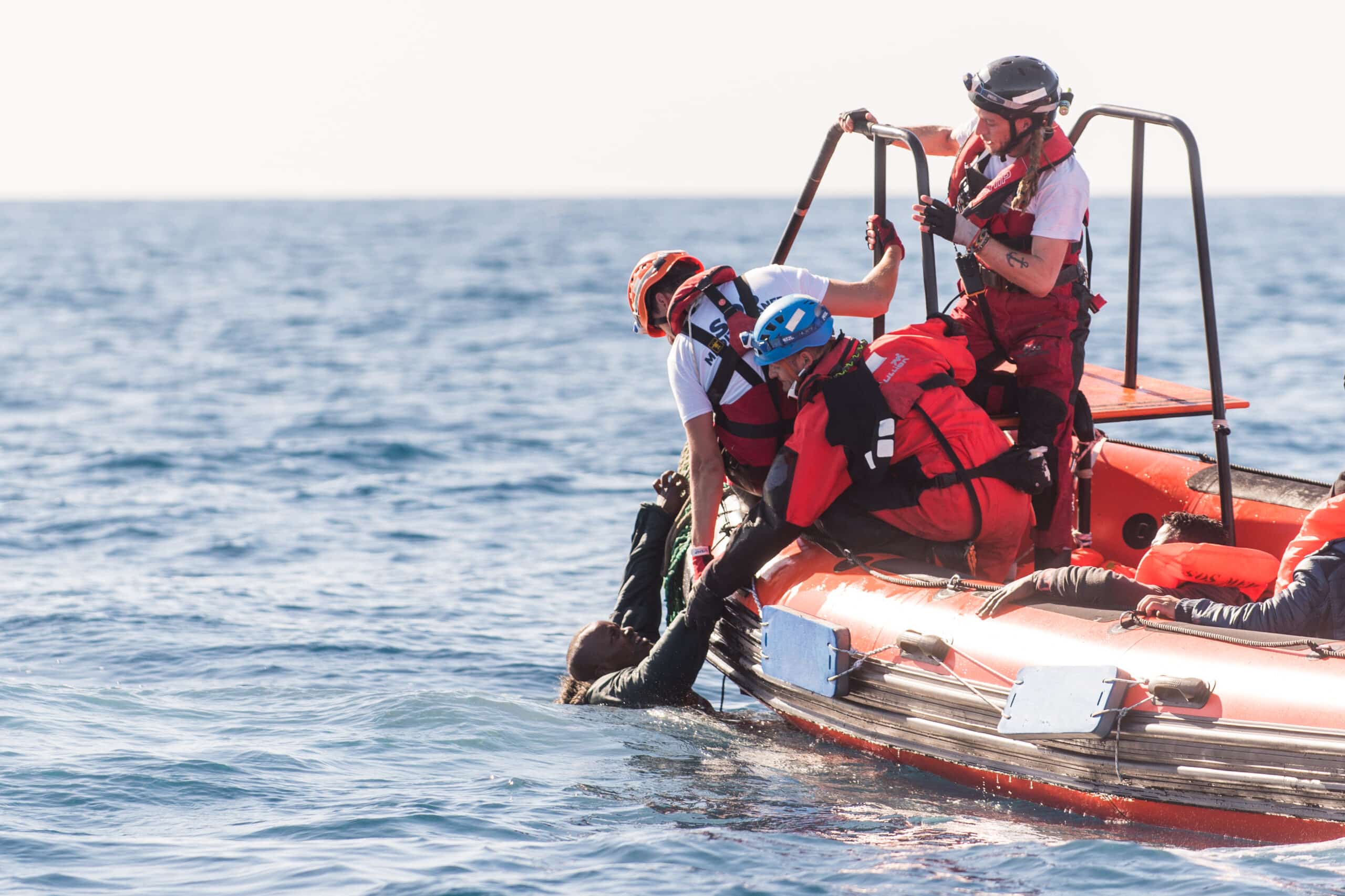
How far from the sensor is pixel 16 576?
921 centimetres

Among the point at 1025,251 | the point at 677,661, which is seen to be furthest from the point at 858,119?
the point at 677,661

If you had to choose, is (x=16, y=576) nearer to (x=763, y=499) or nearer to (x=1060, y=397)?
(x=763, y=499)

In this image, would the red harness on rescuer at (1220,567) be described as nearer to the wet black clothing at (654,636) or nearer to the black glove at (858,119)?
the wet black clothing at (654,636)

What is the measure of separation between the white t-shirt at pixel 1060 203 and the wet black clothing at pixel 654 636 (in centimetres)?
175

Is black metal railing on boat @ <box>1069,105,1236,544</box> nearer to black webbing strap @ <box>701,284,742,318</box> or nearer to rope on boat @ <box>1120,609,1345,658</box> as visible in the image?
rope on boat @ <box>1120,609,1345,658</box>

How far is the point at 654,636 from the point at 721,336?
1.65 meters

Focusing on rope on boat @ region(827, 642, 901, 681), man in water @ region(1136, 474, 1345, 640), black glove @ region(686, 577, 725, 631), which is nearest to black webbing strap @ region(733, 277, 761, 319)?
black glove @ region(686, 577, 725, 631)

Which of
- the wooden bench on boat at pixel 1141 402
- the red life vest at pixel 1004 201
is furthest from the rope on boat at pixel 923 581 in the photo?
the red life vest at pixel 1004 201

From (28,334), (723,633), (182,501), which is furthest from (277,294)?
(723,633)

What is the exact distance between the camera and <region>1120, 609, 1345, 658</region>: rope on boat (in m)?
4.33

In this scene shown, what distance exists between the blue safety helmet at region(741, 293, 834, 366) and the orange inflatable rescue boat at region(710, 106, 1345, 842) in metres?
0.72

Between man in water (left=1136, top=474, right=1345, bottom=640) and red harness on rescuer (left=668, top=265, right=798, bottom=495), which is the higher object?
Result: red harness on rescuer (left=668, top=265, right=798, bottom=495)

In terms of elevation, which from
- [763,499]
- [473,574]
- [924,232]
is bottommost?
[473,574]

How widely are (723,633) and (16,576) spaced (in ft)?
16.8
